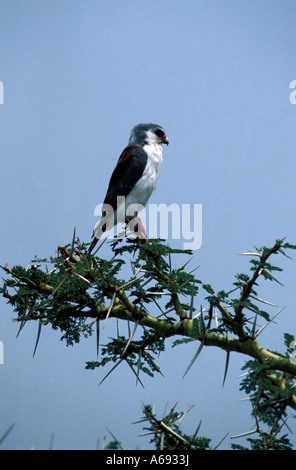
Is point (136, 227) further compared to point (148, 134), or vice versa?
point (148, 134)

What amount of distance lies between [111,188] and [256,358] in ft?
14.2

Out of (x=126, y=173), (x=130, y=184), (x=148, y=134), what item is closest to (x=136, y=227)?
(x=130, y=184)

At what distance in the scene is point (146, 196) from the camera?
7812 mm

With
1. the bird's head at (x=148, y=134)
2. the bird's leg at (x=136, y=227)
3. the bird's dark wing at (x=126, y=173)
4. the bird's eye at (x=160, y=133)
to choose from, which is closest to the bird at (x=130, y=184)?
the bird's dark wing at (x=126, y=173)

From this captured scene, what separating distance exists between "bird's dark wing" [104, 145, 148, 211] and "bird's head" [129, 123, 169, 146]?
356 millimetres

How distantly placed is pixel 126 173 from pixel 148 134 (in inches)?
37.8

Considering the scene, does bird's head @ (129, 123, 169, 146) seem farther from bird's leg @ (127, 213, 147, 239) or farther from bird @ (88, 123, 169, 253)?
bird's leg @ (127, 213, 147, 239)

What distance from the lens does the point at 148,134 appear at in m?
8.28

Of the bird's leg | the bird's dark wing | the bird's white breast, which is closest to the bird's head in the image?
the bird's white breast

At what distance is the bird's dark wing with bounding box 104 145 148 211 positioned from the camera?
25.1 ft

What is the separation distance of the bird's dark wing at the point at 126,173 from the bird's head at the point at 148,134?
36 centimetres

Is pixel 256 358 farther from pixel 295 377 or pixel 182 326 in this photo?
pixel 182 326

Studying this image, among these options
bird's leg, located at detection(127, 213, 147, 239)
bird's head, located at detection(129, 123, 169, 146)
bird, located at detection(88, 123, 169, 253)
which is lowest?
bird's leg, located at detection(127, 213, 147, 239)

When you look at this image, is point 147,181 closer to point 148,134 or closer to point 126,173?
point 126,173
